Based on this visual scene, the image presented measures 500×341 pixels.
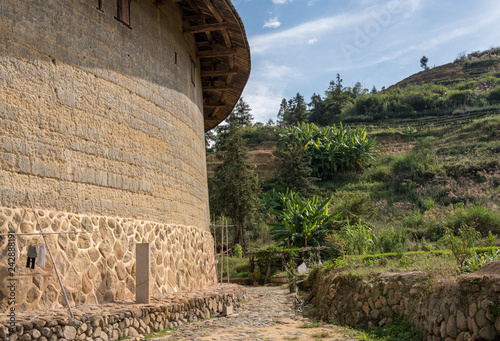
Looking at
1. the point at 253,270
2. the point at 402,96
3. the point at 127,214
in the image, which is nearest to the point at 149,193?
the point at 127,214

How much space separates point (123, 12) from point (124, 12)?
0.13 feet

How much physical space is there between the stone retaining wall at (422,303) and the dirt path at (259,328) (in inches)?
24.8

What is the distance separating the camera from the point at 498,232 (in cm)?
1325

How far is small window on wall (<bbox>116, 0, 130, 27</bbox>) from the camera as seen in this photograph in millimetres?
7883

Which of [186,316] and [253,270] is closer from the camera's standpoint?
[186,316]

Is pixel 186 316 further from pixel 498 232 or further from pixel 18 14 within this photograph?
pixel 498 232

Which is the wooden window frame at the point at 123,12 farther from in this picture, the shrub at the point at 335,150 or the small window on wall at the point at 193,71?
the shrub at the point at 335,150

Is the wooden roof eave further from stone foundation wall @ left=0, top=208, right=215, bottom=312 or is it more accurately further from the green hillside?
the green hillside

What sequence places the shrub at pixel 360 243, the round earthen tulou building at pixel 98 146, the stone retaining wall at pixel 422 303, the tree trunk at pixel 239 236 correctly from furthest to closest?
1. the tree trunk at pixel 239 236
2. the shrub at pixel 360 243
3. the round earthen tulou building at pixel 98 146
4. the stone retaining wall at pixel 422 303

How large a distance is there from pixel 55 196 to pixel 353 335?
15.3ft

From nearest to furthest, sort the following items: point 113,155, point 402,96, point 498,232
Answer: point 113,155 < point 498,232 < point 402,96

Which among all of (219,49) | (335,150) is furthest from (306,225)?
(335,150)

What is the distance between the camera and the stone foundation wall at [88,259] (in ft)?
18.0

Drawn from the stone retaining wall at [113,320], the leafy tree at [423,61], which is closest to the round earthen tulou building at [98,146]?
the stone retaining wall at [113,320]
